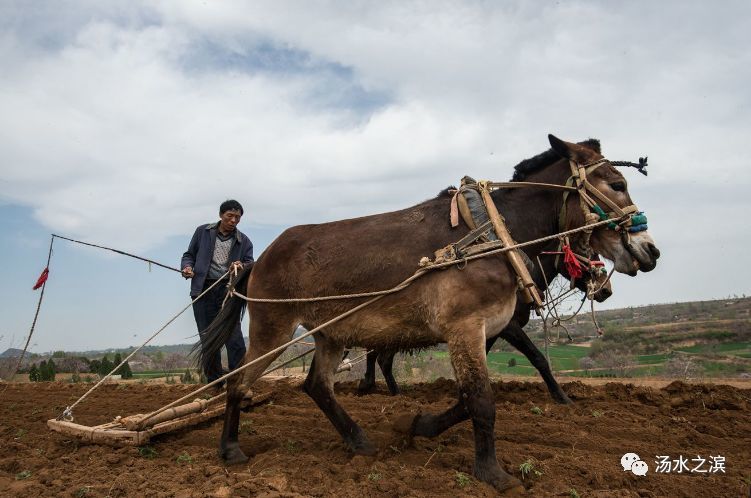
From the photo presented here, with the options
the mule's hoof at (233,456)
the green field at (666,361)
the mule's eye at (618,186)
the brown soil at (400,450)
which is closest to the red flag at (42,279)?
the brown soil at (400,450)

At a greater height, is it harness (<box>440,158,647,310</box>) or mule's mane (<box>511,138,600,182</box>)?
mule's mane (<box>511,138,600,182</box>)

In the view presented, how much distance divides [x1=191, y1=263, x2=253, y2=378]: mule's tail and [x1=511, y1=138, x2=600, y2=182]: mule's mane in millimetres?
2566

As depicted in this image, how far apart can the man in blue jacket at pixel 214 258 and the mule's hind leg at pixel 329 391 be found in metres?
2.13

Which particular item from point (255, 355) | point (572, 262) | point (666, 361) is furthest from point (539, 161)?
point (666, 361)

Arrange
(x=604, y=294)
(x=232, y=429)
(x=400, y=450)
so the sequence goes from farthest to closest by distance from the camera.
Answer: (x=604, y=294) → (x=232, y=429) → (x=400, y=450)

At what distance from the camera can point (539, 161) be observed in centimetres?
463

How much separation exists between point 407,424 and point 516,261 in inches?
63.0

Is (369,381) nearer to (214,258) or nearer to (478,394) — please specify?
(214,258)

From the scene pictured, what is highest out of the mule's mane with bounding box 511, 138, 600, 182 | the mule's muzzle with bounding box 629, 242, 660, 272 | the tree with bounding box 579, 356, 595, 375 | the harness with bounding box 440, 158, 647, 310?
the mule's mane with bounding box 511, 138, 600, 182

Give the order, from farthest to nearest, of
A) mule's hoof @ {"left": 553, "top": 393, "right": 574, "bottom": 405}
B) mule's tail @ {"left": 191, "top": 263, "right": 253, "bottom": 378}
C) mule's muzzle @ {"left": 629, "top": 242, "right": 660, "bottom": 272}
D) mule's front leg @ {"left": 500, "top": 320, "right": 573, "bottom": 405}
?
mule's front leg @ {"left": 500, "top": 320, "right": 573, "bottom": 405}, mule's hoof @ {"left": 553, "top": 393, "right": 574, "bottom": 405}, mule's tail @ {"left": 191, "top": 263, "right": 253, "bottom": 378}, mule's muzzle @ {"left": 629, "top": 242, "right": 660, "bottom": 272}

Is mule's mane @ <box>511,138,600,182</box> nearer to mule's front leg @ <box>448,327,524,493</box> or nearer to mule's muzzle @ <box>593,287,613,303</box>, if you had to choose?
mule's front leg @ <box>448,327,524,493</box>

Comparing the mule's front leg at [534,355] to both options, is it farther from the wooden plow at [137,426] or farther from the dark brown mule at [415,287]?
the wooden plow at [137,426]

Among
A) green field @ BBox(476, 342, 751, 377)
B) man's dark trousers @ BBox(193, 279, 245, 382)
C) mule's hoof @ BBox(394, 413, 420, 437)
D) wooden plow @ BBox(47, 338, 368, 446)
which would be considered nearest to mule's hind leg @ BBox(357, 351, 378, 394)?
man's dark trousers @ BBox(193, 279, 245, 382)

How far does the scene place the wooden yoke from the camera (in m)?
3.91
